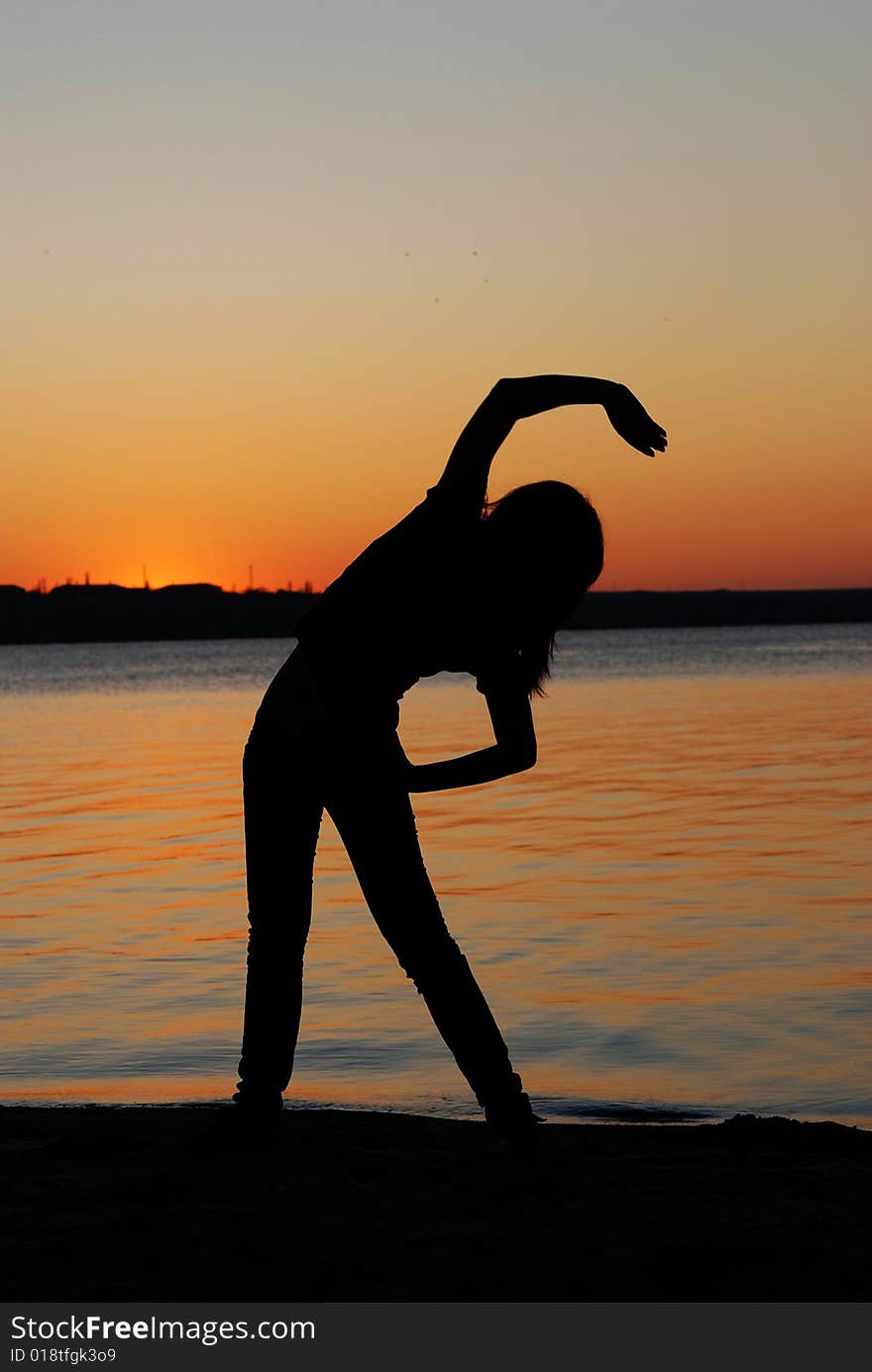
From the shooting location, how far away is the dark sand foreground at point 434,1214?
383 cm

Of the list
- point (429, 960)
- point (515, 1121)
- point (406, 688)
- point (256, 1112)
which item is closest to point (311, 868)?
point (429, 960)

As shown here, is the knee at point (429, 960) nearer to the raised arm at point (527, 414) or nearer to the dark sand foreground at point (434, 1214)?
the dark sand foreground at point (434, 1214)

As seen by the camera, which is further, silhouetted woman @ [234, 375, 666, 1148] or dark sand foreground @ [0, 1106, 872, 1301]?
silhouetted woman @ [234, 375, 666, 1148]

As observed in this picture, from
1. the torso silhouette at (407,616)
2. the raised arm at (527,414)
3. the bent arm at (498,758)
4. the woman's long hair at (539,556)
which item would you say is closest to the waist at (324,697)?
the torso silhouette at (407,616)

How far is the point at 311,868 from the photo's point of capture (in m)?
4.57

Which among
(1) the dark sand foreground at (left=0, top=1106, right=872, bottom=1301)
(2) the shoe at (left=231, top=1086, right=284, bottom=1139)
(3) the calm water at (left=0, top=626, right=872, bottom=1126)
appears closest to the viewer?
(1) the dark sand foreground at (left=0, top=1106, right=872, bottom=1301)

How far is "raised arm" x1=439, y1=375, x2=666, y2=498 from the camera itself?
4477 millimetres

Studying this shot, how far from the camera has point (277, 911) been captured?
189 inches

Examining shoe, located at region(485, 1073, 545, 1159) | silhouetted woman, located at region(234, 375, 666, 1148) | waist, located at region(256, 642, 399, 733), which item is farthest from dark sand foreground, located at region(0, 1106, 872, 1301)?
waist, located at region(256, 642, 399, 733)

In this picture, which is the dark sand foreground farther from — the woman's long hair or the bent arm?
the woman's long hair

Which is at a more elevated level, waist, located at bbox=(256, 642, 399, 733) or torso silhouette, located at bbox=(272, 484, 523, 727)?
torso silhouette, located at bbox=(272, 484, 523, 727)

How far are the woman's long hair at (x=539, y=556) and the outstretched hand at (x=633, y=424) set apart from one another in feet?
0.86

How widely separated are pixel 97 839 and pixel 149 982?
7511mm

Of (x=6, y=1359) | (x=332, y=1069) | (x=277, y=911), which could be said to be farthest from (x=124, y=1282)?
(x=332, y=1069)
